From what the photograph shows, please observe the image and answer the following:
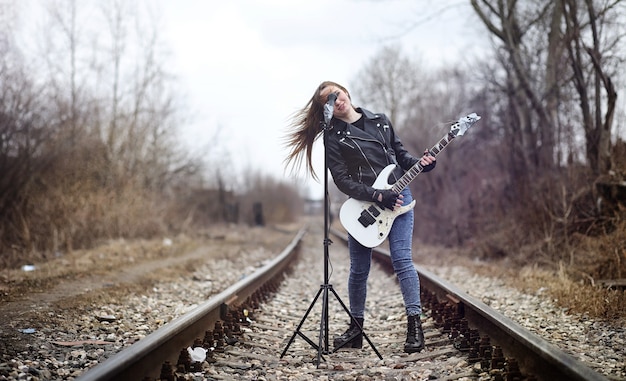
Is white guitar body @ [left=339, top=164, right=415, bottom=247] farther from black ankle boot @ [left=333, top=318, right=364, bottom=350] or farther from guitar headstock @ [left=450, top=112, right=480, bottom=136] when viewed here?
black ankle boot @ [left=333, top=318, right=364, bottom=350]

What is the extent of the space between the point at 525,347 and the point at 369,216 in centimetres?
133

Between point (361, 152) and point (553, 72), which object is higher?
point (553, 72)

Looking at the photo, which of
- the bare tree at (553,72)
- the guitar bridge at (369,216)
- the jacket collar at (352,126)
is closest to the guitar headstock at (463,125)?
the jacket collar at (352,126)

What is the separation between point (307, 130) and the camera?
4.53m

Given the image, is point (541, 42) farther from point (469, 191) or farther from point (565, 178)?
point (565, 178)

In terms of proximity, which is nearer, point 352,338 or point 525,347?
point 525,347

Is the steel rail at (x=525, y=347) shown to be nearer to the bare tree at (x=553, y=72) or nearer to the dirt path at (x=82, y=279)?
the dirt path at (x=82, y=279)

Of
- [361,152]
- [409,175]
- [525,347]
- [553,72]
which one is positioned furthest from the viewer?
[553,72]

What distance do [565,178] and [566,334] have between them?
19.4 feet

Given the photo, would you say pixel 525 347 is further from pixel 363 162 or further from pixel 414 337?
pixel 363 162

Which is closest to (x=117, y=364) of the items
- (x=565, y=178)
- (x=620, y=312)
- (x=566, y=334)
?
(x=566, y=334)

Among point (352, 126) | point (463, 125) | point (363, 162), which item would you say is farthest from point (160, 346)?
point (463, 125)

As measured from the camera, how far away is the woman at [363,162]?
4.23 meters

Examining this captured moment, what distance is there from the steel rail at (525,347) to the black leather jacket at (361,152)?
111cm
